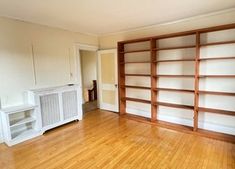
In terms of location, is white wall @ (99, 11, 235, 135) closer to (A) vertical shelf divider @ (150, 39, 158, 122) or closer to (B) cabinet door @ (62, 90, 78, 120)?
(A) vertical shelf divider @ (150, 39, 158, 122)

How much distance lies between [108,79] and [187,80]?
2.36m

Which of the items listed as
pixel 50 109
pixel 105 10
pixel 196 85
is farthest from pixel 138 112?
pixel 105 10

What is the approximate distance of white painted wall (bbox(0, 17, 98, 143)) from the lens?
3.05 metres

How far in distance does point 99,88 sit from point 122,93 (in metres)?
1.04

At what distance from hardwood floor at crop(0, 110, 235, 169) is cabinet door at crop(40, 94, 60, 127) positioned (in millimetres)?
260

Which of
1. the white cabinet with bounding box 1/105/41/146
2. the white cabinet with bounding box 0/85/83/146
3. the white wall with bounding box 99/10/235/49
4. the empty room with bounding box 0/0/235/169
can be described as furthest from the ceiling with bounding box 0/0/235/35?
the white cabinet with bounding box 1/105/41/146

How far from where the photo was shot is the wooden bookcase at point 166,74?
300 centimetres

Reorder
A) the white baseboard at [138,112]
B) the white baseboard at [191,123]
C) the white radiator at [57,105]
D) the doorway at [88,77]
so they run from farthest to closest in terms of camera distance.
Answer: the doorway at [88,77] < the white baseboard at [138,112] < the white radiator at [57,105] < the white baseboard at [191,123]

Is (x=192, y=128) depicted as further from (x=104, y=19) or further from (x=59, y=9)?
(x=59, y=9)

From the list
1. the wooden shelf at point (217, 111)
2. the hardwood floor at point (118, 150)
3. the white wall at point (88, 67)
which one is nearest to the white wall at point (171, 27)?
the white wall at point (88, 67)

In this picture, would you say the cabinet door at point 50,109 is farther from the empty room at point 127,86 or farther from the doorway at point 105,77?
the doorway at point 105,77

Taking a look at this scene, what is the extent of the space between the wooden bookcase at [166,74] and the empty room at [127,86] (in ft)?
0.07

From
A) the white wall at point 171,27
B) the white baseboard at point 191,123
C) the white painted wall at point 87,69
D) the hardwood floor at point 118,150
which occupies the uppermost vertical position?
the white wall at point 171,27

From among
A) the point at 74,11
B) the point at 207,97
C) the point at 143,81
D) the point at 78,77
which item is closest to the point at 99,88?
the point at 78,77
